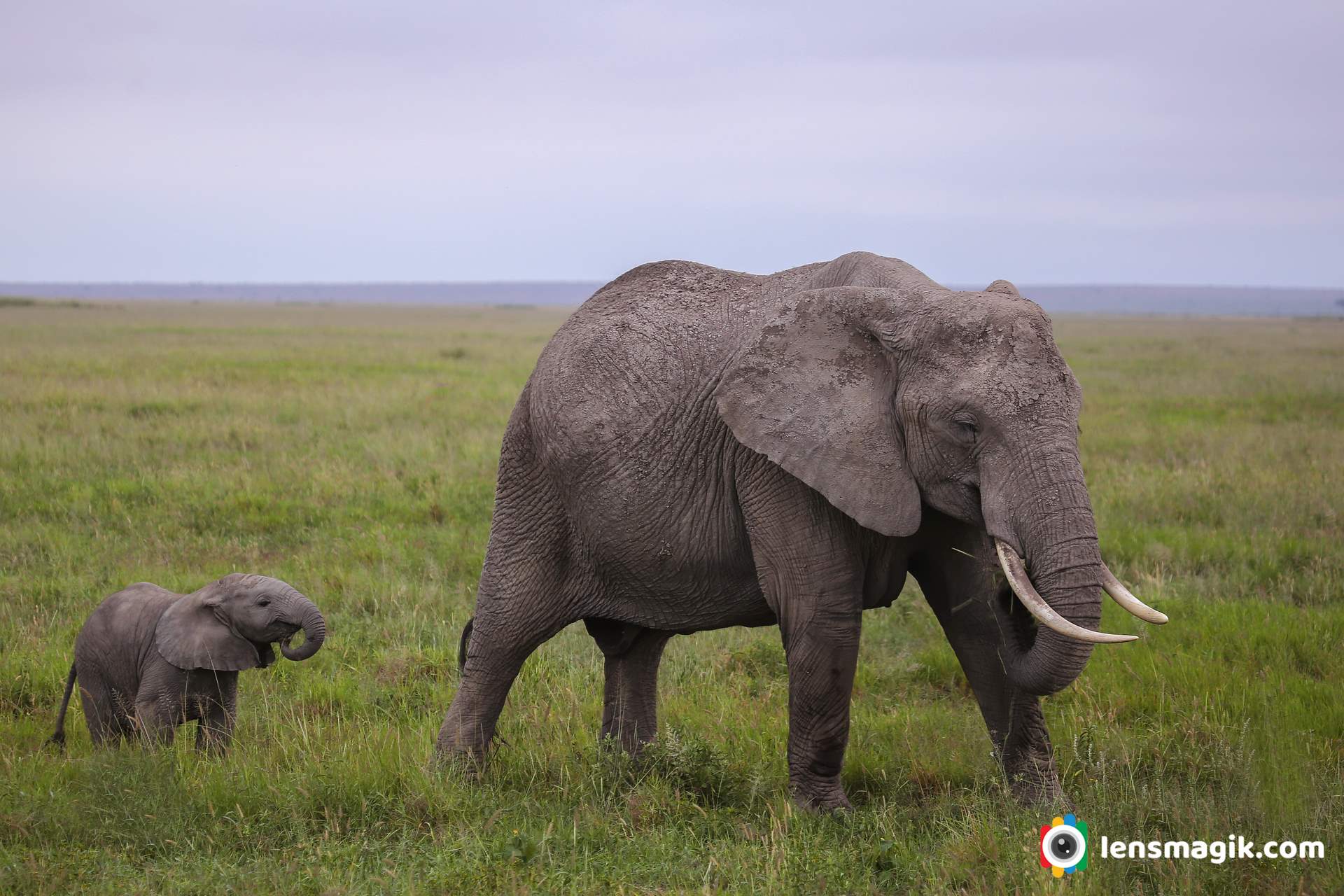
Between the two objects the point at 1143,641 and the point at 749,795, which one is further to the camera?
the point at 1143,641

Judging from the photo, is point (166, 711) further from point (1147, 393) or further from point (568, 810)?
point (1147, 393)

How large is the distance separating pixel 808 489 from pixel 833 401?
0.37 metres

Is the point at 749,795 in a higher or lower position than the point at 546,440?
lower

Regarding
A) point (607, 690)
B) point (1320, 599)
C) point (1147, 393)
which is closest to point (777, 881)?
point (607, 690)

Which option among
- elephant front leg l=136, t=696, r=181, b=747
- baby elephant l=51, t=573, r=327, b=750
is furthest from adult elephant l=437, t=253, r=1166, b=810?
elephant front leg l=136, t=696, r=181, b=747

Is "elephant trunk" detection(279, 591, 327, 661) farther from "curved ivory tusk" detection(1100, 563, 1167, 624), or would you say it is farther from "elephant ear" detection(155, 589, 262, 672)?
"curved ivory tusk" detection(1100, 563, 1167, 624)

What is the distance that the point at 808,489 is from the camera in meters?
4.73

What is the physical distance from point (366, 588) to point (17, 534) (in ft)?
10.6

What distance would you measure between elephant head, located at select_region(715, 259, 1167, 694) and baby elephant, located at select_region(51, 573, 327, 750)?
2.65 meters

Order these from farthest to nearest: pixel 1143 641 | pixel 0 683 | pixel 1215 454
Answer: pixel 1215 454
pixel 1143 641
pixel 0 683

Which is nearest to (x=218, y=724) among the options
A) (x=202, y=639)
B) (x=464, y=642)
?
(x=202, y=639)

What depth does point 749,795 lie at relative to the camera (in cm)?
522

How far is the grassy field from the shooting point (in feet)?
14.5

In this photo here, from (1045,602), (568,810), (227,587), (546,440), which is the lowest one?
(568,810)
